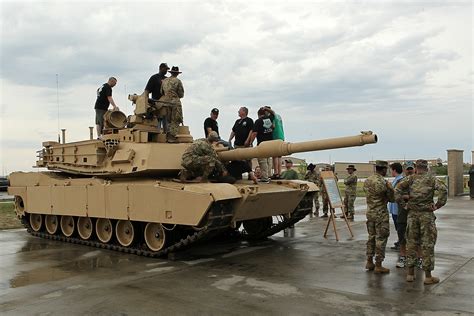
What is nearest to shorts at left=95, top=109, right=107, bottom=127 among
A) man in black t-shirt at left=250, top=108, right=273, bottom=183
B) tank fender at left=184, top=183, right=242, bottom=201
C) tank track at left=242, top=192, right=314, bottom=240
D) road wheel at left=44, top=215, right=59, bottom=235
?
road wheel at left=44, top=215, right=59, bottom=235

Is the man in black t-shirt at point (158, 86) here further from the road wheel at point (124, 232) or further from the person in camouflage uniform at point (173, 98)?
the road wheel at point (124, 232)

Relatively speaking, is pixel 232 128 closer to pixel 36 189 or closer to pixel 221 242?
pixel 221 242

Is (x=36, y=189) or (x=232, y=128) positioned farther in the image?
(x=36, y=189)

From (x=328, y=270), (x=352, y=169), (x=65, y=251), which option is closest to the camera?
(x=328, y=270)

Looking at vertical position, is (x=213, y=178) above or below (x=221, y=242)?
above

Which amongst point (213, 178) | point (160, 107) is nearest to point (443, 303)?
point (213, 178)

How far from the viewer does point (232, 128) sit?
1190cm

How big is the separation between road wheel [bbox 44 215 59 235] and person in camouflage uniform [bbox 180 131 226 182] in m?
4.91

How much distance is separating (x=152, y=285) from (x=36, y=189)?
7.29m

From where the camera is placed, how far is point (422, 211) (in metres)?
7.29

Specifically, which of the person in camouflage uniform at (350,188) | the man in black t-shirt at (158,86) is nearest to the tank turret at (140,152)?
the man in black t-shirt at (158,86)

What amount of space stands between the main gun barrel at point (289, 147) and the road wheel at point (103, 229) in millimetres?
3178

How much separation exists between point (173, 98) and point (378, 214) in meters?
5.89

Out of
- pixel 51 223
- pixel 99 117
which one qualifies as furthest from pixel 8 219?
pixel 99 117
